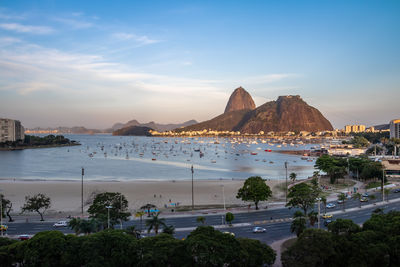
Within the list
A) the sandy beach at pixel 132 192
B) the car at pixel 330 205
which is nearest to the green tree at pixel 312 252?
the car at pixel 330 205

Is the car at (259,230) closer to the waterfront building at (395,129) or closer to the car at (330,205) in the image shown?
the car at (330,205)

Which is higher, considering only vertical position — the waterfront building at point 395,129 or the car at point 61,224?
the waterfront building at point 395,129

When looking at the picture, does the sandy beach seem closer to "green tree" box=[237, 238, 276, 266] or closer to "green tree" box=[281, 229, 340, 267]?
"green tree" box=[237, 238, 276, 266]

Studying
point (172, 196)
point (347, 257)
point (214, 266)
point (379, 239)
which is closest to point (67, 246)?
point (214, 266)

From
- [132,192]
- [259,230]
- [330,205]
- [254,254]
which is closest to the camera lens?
[254,254]

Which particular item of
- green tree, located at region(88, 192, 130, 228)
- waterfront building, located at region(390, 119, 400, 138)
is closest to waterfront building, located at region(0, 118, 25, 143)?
green tree, located at region(88, 192, 130, 228)

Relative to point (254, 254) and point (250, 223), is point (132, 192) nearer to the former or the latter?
point (250, 223)

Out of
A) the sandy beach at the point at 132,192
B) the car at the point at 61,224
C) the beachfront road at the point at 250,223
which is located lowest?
the sandy beach at the point at 132,192

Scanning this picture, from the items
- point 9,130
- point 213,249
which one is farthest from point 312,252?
point 9,130
